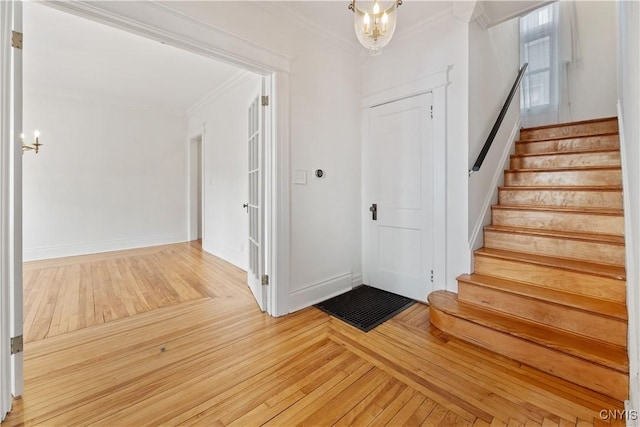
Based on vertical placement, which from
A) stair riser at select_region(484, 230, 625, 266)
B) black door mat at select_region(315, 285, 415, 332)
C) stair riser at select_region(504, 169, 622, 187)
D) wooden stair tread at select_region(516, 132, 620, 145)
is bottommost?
black door mat at select_region(315, 285, 415, 332)

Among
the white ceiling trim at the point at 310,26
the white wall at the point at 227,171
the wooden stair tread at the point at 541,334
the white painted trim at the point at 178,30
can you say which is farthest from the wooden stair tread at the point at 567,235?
the white wall at the point at 227,171

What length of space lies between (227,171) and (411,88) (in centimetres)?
294

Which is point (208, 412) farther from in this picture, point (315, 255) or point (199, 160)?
point (199, 160)

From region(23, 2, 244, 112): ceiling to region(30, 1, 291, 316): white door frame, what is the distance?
1481mm

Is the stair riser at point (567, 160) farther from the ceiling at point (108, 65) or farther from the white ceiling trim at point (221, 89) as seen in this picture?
the ceiling at point (108, 65)

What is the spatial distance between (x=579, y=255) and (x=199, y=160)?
6.19 metres

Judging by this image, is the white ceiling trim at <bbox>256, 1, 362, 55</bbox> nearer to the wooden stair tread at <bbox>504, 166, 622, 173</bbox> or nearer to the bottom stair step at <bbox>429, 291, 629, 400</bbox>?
the wooden stair tread at <bbox>504, 166, 622, 173</bbox>

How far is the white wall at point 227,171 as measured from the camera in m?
3.94

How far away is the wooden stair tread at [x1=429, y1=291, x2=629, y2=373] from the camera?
151 centimetres

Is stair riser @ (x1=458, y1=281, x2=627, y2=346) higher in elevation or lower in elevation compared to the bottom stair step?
higher

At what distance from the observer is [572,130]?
324 cm

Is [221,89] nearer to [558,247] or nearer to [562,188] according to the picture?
[562,188]

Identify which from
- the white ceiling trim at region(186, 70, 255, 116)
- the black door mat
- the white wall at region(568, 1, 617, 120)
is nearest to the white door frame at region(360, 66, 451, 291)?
the black door mat

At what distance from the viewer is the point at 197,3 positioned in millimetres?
1928
